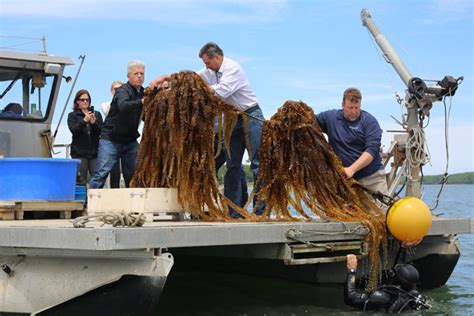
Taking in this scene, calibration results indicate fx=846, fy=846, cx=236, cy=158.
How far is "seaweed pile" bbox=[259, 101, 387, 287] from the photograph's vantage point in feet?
27.3

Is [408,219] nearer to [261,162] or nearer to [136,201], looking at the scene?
[261,162]

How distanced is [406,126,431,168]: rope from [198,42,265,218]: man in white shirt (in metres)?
2.09

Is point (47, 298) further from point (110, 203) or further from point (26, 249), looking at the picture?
point (110, 203)

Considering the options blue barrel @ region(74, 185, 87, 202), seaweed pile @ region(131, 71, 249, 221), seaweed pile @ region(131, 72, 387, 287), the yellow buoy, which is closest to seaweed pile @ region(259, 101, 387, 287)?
seaweed pile @ region(131, 72, 387, 287)

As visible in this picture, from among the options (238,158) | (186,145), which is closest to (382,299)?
(238,158)

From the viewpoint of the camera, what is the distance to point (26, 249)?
7055 mm

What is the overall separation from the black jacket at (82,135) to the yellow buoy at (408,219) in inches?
160

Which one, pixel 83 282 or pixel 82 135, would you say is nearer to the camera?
pixel 83 282

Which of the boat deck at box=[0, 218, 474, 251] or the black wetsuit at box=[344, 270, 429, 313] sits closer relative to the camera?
the boat deck at box=[0, 218, 474, 251]

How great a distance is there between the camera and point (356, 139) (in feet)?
29.6

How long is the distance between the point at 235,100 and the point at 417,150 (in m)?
2.51

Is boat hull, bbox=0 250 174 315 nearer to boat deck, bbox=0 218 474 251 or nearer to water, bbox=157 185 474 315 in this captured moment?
boat deck, bbox=0 218 474 251

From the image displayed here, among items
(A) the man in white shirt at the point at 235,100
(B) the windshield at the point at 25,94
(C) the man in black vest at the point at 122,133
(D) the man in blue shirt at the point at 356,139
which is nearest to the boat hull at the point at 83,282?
(A) the man in white shirt at the point at 235,100

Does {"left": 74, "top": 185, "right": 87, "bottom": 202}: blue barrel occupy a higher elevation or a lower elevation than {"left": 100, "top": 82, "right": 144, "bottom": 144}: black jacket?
lower
